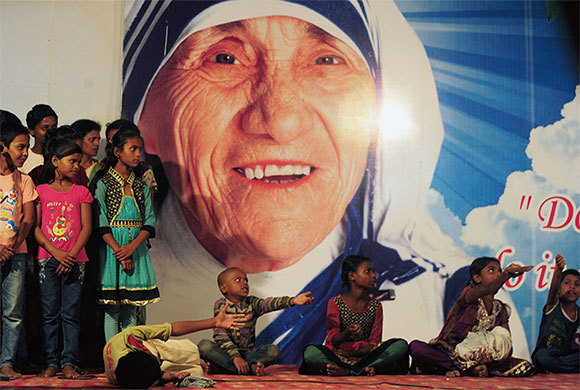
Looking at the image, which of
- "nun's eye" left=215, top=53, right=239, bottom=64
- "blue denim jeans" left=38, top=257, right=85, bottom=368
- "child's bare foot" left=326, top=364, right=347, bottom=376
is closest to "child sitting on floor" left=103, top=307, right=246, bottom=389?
"blue denim jeans" left=38, top=257, right=85, bottom=368

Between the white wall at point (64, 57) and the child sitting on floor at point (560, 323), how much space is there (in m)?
3.33

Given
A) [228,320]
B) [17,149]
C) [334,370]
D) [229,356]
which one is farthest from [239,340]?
[17,149]

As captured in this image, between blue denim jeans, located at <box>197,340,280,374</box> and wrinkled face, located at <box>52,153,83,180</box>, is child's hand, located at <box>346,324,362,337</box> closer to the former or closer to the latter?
blue denim jeans, located at <box>197,340,280,374</box>

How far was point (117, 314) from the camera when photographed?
4.53 m

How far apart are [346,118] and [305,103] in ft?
1.04

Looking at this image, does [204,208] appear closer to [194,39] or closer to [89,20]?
[194,39]

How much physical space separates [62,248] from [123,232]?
37 centimetres

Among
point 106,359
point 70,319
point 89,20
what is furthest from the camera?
point 89,20

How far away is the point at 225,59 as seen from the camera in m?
5.36

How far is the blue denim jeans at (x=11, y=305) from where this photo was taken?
4.27 m

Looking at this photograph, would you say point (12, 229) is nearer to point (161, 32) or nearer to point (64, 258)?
point (64, 258)

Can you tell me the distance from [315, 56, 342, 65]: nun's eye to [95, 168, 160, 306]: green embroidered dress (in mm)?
1611

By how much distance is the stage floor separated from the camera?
4.09 m

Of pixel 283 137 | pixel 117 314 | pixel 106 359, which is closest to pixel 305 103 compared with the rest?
pixel 283 137
